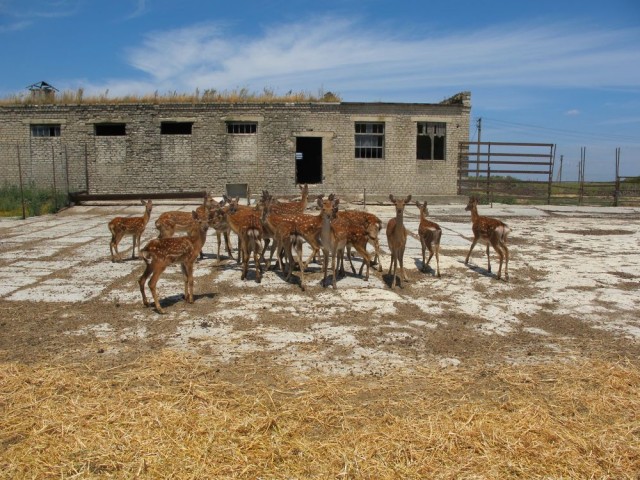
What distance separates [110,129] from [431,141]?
1509cm

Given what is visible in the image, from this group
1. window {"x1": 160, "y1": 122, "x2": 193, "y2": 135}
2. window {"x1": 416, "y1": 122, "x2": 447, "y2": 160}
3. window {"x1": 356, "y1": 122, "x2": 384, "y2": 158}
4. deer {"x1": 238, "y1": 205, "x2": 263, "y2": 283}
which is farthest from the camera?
window {"x1": 416, "y1": 122, "x2": 447, "y2": 160}

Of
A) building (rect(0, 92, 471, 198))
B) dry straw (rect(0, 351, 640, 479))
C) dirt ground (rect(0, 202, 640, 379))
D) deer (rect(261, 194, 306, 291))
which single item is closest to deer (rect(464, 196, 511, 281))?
dirt ground (rect(0, 202, 640, 379))

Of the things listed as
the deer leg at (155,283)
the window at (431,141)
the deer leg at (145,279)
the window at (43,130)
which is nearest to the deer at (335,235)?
the deer leg at (155,283)

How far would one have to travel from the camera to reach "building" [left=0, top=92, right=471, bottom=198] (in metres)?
25.0

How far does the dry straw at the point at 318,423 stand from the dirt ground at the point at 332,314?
0.44 meters

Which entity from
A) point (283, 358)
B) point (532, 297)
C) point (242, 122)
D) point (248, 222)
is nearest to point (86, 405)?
point (283, 358)

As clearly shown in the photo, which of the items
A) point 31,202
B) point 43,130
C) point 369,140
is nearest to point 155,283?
point 31,202

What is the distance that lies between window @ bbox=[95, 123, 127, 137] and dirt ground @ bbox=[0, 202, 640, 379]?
14.4 metres

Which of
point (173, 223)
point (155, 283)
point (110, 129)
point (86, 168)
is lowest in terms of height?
point (155, 283)

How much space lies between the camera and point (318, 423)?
4535 millimetres

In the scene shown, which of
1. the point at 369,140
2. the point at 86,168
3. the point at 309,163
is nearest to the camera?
the point at 86,168

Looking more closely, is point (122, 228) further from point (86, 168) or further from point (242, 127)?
point (86, 168)

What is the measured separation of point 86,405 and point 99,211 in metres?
18.7

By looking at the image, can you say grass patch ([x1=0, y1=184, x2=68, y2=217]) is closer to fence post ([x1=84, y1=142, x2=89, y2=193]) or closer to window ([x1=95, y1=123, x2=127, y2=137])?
fence post ([x1=84, y1=142, x2=89, y2=193])
